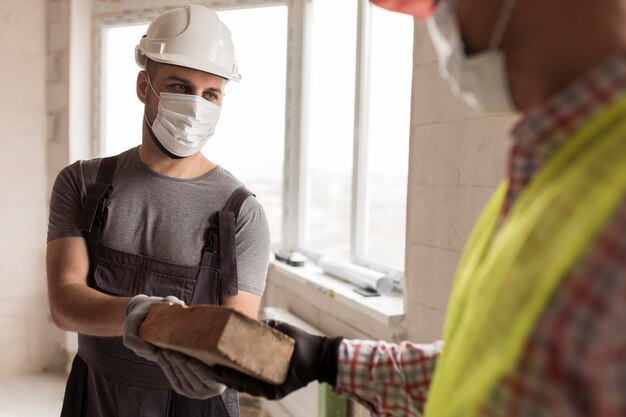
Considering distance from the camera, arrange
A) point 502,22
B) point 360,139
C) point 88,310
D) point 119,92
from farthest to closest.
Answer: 1. point 119,92
2. point 360,139
3. point 88,310
4. point 502,22

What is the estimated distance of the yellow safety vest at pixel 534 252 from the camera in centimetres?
52

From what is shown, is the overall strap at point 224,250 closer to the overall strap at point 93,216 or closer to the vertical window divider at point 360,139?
the overall strap at point 93,216

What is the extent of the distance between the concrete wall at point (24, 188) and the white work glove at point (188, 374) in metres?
3.17

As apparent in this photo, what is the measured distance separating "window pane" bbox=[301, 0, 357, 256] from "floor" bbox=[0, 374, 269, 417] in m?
0.96

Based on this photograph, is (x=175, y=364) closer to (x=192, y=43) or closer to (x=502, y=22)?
(x=502, y=22)

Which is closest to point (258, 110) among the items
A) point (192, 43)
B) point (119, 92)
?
point (119, 92)

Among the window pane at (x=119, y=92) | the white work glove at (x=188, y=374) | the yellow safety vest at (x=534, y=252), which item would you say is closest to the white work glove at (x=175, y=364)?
the white work glove at (x=188, y=374)

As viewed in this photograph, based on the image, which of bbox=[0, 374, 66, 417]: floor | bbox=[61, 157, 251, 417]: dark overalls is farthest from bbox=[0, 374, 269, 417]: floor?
bbox=[61, 157, 251, 417]: dark overalls

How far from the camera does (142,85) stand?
1.84m

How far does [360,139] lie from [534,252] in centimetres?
234

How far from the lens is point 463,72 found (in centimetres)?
78

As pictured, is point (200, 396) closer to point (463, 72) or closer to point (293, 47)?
Answer: point (463, 72)

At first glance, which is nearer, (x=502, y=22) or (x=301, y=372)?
(x=502, y=22)

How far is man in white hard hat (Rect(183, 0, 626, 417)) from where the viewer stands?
0.50 m
